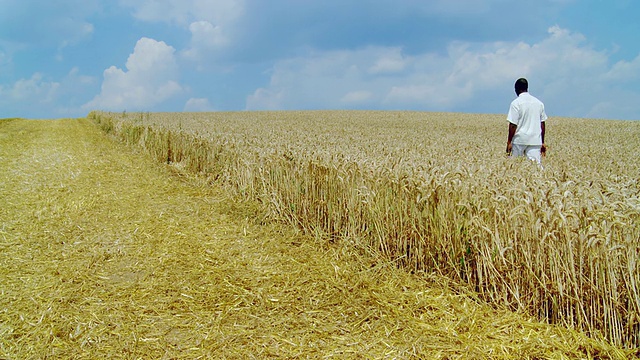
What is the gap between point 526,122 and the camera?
7.13 m

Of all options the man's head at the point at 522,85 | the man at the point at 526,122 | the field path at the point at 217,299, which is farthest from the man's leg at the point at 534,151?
the field path at the point at 217,299

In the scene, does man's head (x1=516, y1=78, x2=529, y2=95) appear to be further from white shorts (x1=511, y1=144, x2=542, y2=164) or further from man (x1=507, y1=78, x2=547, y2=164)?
white shorts (x1=511, y1=144, x2=542, y2=164)

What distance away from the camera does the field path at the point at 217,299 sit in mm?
3293

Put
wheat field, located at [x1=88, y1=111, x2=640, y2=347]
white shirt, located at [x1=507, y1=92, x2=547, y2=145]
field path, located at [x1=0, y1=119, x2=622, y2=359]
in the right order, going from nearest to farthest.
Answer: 1. wheat field, located at [x1=88, y1=111, x2=640, y2=347]
2. field path, located at [x1=0, y1=119, x2=622, y2=359]
3. white shirt, located at [x1=507, y1=92, x2=547, y2=145]

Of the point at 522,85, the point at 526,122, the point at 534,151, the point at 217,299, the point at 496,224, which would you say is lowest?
the point at 217,299

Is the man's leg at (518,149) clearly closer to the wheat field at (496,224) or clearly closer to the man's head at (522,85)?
the man's head at (522,85)

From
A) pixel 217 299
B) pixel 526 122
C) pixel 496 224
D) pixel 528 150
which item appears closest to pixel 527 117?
pixel 526 122

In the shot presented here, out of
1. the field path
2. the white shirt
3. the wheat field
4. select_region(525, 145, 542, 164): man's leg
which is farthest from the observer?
select_region(525, 145, 542, 164): man's leg

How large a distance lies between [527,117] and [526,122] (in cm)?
8

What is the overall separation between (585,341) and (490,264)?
2.70 feet

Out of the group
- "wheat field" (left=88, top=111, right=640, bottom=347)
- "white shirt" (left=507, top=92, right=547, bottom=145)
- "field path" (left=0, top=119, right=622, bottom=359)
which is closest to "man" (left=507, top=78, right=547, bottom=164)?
"white shirt" (left=507, top=92, right=547, bottom=145)

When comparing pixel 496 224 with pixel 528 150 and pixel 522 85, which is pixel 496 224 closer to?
pixel 528 150

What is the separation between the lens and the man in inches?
279

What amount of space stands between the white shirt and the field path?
156 inches
